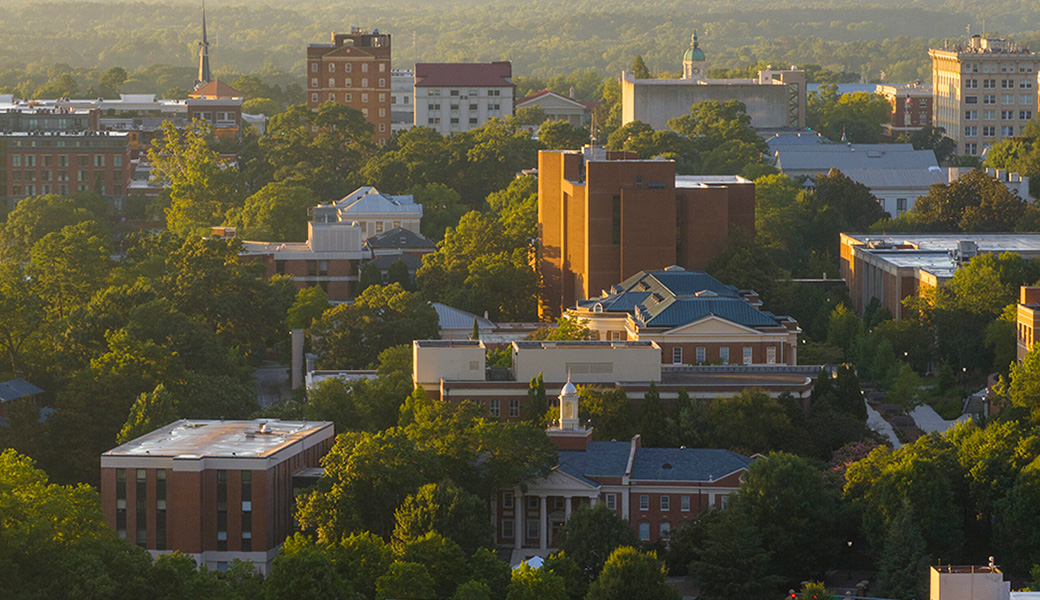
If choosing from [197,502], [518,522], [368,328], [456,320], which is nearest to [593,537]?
[518,522]

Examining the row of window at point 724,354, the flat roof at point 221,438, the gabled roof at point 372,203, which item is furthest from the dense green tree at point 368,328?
the gabled roof at point 372,203

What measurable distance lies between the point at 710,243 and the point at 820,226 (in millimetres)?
38054

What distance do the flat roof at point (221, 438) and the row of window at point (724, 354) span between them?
56.2 feet

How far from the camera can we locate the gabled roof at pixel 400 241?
133 m

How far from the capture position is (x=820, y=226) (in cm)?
14150

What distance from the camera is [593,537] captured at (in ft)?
217

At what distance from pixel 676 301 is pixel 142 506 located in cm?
2911

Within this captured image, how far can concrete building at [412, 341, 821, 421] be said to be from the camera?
81.0 meters

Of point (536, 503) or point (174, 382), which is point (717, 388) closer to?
point (536, 503)

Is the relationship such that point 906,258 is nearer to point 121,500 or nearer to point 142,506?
point 142,506

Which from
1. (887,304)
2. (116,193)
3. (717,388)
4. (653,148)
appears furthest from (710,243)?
(116,193)

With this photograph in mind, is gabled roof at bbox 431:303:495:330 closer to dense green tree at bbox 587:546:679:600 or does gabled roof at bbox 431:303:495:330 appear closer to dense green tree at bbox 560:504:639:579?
dense green tree at bbox 560:504:639:579

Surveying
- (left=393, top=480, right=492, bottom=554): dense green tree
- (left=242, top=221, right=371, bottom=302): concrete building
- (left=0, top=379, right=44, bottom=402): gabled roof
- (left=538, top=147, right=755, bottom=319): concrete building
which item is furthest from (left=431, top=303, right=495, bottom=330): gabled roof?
(left=393, top=480, right=492, bottom=554): dense green tree

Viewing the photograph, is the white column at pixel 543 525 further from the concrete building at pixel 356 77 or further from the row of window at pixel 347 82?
the row of window at pixel 347 82
